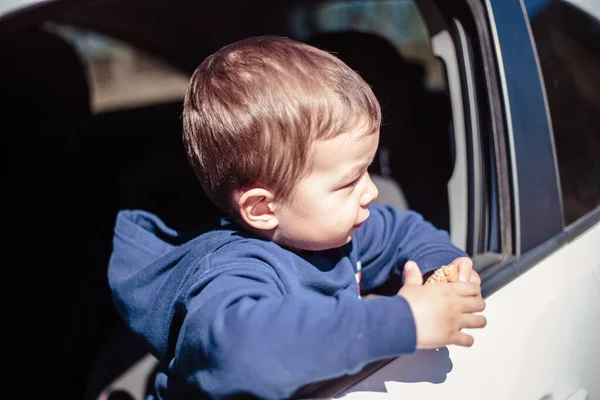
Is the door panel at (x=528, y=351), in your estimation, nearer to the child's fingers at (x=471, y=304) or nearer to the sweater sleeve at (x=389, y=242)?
the child's fingers at (x=471, y=304)

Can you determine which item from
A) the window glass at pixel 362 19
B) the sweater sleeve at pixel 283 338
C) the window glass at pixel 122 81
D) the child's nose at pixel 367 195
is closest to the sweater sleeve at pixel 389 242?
the child's nose at pixel 367 195

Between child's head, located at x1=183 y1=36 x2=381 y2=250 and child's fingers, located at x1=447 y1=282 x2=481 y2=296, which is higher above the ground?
child's head, located at x1=183 y1=36 x2=381 y2=250

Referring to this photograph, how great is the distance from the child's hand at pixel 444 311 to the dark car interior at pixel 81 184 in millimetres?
885

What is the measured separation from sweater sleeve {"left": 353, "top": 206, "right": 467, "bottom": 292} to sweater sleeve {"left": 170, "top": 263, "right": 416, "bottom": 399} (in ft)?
1.59

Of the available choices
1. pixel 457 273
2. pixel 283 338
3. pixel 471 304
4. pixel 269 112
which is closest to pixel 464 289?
pixel 471 304

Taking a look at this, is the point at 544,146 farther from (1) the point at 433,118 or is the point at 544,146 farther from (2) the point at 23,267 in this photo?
(2) the point at 23,267

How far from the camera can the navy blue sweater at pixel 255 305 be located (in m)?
0.91

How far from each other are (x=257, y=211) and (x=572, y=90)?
938 millimetres

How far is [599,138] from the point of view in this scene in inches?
68.5

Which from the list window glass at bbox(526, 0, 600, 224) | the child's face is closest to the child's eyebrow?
the child's face

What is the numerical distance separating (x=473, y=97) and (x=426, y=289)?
592mm

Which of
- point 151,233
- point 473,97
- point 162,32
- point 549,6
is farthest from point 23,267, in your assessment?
point 162,32

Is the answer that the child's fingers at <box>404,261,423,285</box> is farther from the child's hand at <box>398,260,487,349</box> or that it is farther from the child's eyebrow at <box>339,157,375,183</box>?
the child's eyebrow at <box>339,157,375,183</box>

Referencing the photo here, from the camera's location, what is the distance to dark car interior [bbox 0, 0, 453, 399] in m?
2.01
